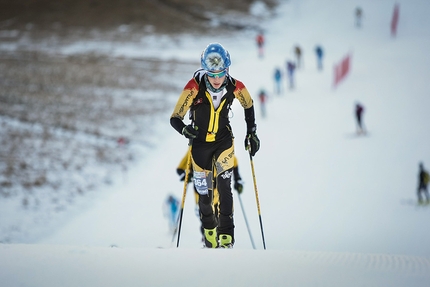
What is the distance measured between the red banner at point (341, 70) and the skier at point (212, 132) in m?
18.6

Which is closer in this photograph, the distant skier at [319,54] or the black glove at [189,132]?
the black glove at [189,132]

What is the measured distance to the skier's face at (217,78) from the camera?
561 centimetres

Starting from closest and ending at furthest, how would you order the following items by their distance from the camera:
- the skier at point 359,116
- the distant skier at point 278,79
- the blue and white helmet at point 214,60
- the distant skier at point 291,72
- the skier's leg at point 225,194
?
the blue and white helmet at point 214,60 < the skier's leg at point 225,194 < the skier at point 359,116 < the distant skier at point 278,79 < the distant skier at point 291,72

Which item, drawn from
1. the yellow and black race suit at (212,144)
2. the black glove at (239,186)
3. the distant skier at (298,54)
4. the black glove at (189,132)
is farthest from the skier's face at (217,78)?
the distant skier at (298,54)

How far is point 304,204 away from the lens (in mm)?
13117

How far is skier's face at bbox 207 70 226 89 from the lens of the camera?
5605mm

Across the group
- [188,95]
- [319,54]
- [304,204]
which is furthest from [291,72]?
[188,95]

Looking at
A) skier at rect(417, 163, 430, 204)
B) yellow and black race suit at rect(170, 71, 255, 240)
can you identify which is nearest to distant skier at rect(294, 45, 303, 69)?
skier at rect(417, 163, 430, 204)

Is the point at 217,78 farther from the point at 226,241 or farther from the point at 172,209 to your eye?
the point at 172,209

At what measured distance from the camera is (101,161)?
18500 millimetres

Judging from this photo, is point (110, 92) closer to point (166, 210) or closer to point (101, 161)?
point (101, 161)

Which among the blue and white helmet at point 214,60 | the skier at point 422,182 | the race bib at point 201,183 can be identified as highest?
the blue and white helmet at point 214,60

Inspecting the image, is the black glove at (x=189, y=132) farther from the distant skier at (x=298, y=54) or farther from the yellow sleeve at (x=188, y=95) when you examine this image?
the distant skier at (x=298, y=54)

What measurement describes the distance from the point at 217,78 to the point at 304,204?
8.28m
